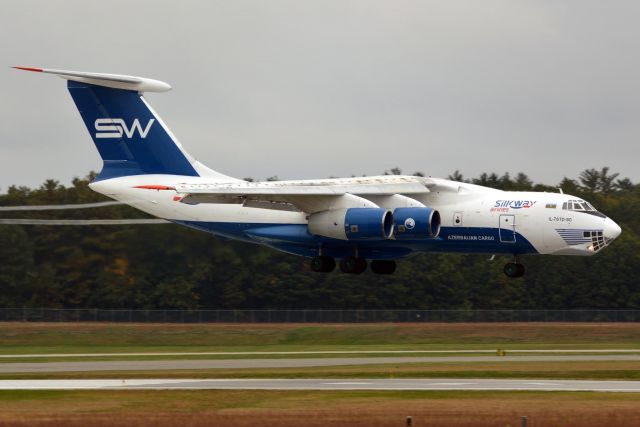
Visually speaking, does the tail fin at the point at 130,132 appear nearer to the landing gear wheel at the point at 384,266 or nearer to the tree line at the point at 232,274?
the tree line at the point at 232,274

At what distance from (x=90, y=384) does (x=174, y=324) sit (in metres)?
23.8

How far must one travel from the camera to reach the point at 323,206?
38.6m

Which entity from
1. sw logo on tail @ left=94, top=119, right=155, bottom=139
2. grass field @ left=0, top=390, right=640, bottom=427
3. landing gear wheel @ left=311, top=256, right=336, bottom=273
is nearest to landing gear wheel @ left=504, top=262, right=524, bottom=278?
landing gear wheel @ left=311, top=256, right=336, bottom=273

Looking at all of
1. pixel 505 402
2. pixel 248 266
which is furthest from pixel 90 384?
pixel 248 266

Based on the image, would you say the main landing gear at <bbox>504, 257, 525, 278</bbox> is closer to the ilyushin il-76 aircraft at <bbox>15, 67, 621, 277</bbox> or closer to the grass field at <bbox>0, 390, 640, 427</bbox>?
the ilyushin il-76 aircraft at <bbox>15, 67, 621, 277</bbox>

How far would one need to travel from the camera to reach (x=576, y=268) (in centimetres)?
6353

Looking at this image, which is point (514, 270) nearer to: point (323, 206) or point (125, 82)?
point (323, 206)

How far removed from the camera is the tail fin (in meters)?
41.0

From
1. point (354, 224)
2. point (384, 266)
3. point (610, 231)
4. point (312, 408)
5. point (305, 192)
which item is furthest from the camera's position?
point (384, 266)

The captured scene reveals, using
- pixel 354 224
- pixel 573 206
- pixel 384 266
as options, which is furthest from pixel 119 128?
pixel 573 206

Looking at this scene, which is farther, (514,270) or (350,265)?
(350,265)

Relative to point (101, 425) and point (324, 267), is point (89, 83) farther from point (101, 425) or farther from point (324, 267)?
point (101, 425)

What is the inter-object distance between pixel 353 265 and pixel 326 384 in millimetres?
7771

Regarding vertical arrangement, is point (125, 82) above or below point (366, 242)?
above
